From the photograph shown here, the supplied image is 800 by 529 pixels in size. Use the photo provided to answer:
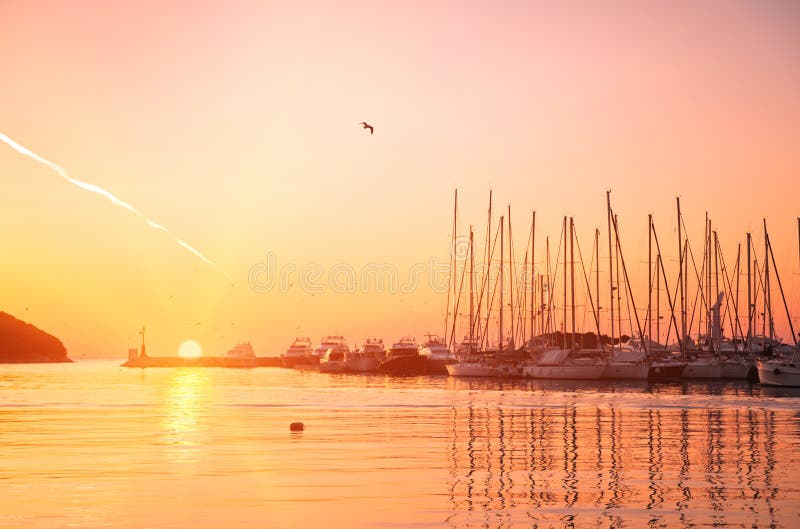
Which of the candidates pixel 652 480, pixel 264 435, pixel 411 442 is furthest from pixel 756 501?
pixel 264 435

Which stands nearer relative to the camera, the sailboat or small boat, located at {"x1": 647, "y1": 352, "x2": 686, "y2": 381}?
the sailboat

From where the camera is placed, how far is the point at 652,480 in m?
25.5

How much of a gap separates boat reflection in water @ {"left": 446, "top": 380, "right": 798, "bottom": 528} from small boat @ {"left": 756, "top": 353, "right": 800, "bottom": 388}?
42349 mm

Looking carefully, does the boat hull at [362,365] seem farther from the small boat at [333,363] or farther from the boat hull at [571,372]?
the boat hull at [571,372]

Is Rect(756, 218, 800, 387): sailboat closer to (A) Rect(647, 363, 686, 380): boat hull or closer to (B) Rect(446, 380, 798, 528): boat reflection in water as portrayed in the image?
(A) Rect(647, 363, 686, 380): boat hull

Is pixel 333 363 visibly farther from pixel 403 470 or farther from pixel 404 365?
pixel 403 470

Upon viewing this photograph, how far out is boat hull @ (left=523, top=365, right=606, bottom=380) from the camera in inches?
4181

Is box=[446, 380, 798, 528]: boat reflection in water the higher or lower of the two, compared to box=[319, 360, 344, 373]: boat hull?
lower

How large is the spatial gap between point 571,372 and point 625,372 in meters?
5.97

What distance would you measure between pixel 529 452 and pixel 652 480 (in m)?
7.43

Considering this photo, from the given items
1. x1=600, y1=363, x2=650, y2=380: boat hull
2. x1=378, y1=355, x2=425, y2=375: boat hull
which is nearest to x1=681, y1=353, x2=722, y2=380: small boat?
x1=600, y1=363, x2=650, y2=380: boat hull

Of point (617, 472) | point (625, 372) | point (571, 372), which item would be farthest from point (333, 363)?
point (617, 472)

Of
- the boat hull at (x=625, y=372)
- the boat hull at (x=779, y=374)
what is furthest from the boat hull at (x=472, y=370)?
the boat hull at (x=779, y=374)

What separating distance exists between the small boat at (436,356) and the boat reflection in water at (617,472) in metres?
104
